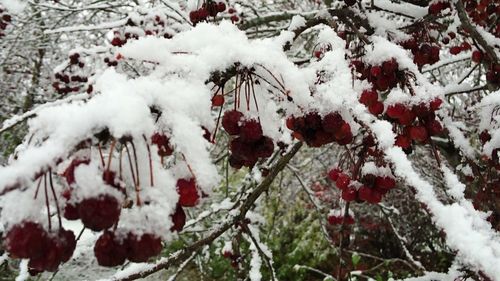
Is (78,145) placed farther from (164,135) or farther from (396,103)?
(396,103)

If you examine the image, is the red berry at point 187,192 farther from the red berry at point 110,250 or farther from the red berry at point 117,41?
the red berry at point 117,41

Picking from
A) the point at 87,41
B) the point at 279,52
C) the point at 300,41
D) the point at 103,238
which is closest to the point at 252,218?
the point at 279,52

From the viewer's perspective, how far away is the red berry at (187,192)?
89 cm

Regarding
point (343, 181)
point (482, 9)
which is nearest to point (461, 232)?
point (343, 181)

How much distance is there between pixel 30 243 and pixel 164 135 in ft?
0.96

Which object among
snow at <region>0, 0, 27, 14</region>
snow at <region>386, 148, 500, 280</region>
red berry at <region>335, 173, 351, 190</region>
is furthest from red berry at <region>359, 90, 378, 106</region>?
snow at <region>0, 0, 27, 14</region>

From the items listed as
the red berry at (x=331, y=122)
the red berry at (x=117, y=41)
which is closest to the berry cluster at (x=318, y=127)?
the red berry at (x=331, y=122)

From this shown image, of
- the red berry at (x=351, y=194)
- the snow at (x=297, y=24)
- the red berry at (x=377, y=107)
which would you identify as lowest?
the red berry at (x=351, y=194)

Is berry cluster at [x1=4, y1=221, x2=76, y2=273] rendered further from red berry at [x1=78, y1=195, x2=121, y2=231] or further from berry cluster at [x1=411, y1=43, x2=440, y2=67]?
berry cluster at [x1=411, y1=43, x2=440, y2=67]

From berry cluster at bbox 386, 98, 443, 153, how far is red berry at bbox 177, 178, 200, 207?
89 centimetres

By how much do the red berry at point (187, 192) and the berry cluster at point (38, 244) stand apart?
0.21 meters

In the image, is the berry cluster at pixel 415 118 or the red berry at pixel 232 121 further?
the berry cluster at pixel 415 118

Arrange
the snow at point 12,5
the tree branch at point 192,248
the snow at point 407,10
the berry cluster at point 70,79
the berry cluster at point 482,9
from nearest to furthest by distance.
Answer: the tree branch at point 192,248, the snow at point 407,10, the berry cluster at point 482,9, the snow at point 12,5, the berry cluster at point 70,79

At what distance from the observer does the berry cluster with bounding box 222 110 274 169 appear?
1.09 m
